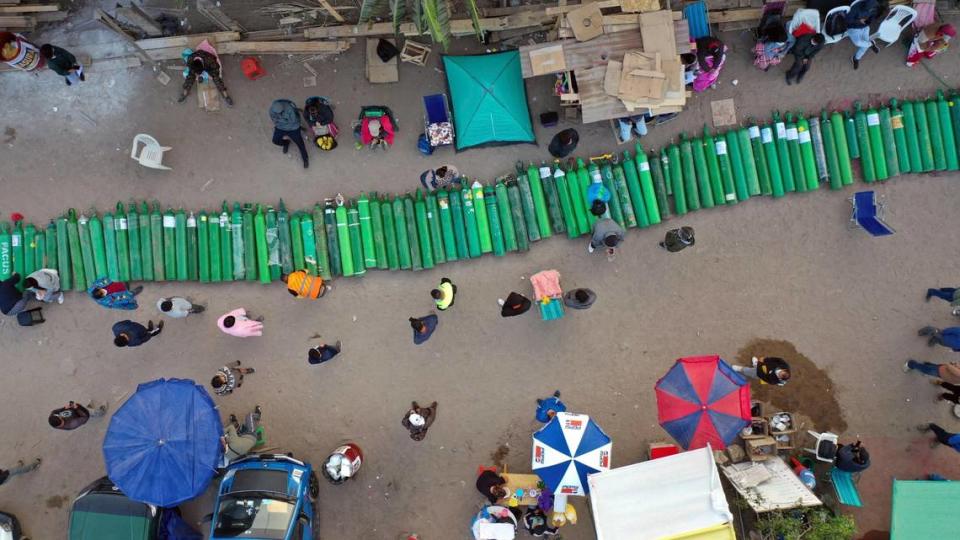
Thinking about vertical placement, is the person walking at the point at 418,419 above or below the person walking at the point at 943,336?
below

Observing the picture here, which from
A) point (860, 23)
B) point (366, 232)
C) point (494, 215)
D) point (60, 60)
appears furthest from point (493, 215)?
point (60, 60)

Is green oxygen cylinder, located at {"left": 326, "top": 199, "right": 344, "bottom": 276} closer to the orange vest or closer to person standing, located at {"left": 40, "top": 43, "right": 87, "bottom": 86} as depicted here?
the orange vest

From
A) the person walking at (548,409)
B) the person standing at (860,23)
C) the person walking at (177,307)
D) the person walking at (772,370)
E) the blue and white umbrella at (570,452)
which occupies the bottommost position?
the blue and white umbrella at (570,452)

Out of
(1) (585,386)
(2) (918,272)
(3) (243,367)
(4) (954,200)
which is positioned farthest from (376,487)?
(4) (954,200)

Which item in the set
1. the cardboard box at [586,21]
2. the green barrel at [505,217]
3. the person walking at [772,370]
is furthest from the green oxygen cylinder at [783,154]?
the green barrel at [505,217]

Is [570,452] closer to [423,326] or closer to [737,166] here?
[423,326]

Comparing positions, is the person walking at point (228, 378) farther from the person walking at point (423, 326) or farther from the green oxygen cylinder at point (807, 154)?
the green oxygen cylinder at point (807, 154)

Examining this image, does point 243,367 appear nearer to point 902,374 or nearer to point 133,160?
point 133,160
